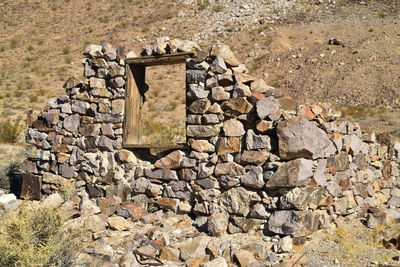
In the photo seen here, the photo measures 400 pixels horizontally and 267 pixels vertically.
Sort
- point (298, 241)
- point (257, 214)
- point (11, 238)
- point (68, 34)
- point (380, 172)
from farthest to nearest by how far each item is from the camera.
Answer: point (68, 34)
point (380, 172)
point (257, 214)
point (298, 241)
point (11, 238)

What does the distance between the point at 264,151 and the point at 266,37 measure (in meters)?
20.4

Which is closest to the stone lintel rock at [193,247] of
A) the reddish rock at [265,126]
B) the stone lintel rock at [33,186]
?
the reddish rock at [265,126]

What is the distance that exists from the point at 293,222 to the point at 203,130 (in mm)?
1772

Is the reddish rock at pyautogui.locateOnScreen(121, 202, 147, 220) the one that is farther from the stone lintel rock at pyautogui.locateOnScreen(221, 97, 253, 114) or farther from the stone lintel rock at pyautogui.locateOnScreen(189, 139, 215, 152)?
the stone lintel rock at pyautogui.locateOnScreen(221, 97, 253, 114)

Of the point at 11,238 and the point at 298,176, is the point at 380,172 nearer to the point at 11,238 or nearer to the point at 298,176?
the point at 298,176

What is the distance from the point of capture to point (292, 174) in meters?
4.90

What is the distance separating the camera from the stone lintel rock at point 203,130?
18.5ft

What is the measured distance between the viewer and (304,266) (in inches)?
168

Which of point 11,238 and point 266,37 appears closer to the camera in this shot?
point 11,238

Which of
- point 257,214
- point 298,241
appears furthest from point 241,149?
point 298,241

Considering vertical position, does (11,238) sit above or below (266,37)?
below

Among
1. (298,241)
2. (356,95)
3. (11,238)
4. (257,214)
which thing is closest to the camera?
(11,238)

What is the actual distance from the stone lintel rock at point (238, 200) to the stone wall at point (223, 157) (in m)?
0.01

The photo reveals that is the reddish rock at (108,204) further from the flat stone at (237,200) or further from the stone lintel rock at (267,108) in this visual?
the stone lintel rock at (267,108)
